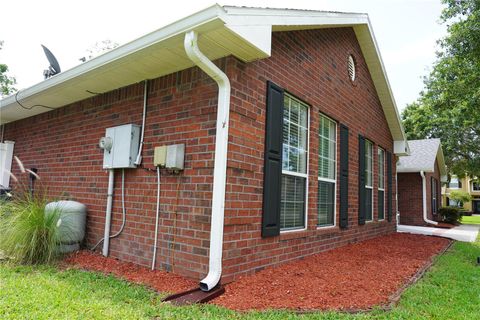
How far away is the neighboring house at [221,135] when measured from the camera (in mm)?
3648

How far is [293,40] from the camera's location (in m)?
5.08

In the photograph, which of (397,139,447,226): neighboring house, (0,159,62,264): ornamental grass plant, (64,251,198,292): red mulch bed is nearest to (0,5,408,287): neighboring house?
(64,251,198,292): red mulch bed

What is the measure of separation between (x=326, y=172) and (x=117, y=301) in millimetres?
4200

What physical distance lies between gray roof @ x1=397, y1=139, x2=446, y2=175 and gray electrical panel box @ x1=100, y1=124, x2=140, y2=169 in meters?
13.2

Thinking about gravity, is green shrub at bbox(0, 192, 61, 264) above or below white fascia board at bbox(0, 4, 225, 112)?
below

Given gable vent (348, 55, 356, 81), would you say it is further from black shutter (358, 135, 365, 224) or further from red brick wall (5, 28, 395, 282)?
black shutter (358, 135, 365, 224)

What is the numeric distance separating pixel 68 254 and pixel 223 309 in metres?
3.06

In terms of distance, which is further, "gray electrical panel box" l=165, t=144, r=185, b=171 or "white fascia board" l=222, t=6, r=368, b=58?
"gray electrical panel box" l=165, t=144, r=185, b=171

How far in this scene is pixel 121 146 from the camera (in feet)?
15.5

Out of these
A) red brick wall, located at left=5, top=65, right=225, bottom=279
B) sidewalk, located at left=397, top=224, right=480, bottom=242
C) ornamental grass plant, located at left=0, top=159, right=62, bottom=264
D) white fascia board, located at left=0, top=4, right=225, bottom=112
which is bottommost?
sidewalk, located at left=397, top=224, right=480, bottom=242

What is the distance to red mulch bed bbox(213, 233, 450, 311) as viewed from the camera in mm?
3207

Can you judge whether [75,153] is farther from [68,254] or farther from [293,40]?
[293,40]

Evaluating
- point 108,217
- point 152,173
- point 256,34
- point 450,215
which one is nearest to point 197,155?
point 152,173

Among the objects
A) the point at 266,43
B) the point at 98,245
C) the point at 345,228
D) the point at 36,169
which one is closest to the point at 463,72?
the point at 345,228
